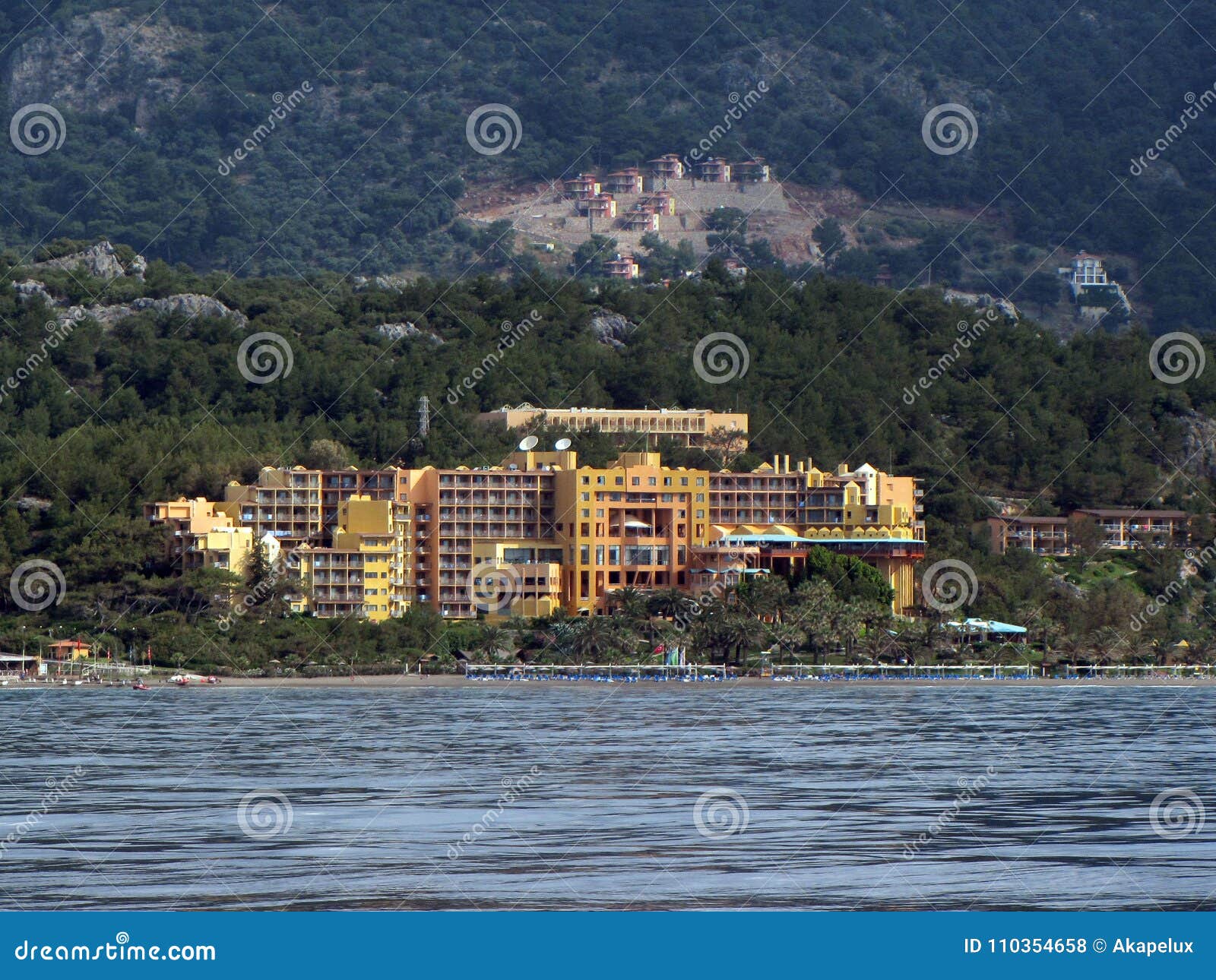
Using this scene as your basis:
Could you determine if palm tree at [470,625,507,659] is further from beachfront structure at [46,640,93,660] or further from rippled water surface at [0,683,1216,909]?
rippled water surface at [0,683,1216,909]

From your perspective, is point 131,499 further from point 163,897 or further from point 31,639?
point 163,897

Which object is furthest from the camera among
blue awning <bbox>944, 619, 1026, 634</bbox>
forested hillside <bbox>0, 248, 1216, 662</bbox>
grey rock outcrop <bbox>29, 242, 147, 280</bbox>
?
grey rock outcrop <bbox>29, 242, 147, 280</bbox>

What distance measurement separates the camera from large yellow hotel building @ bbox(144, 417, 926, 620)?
93125 millimetres

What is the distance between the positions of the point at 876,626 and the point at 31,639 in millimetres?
31046

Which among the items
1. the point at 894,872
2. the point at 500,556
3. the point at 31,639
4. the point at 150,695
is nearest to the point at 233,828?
the point at 894,872

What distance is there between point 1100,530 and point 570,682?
3929 centimetres

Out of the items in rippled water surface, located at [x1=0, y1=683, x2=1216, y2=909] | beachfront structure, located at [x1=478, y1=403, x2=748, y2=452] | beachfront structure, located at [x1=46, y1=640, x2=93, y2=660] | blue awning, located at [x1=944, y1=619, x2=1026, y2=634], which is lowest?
rippled water surface, located at [x1=0, y1=683, x2=1216, y2=909]

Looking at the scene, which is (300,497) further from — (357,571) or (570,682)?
(570,682)

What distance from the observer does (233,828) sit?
34.1 metres

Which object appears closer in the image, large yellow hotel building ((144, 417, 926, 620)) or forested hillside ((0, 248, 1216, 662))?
large yellow hotel building ((144, 417, 926, 620))

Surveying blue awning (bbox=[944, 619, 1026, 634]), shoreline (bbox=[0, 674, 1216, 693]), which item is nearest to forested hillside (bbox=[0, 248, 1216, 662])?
blue awning (bbox=[944, 619, 1026, 634])

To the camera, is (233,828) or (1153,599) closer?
(233,828)

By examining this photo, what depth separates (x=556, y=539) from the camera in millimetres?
97875

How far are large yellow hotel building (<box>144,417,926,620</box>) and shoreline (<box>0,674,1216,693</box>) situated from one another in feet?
32.5
